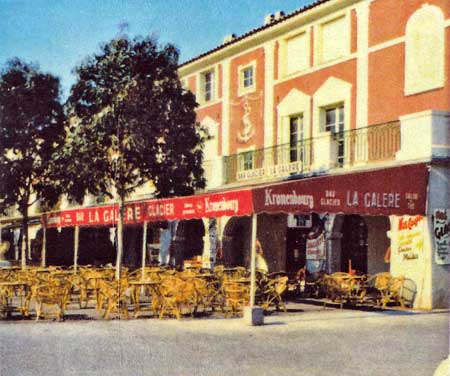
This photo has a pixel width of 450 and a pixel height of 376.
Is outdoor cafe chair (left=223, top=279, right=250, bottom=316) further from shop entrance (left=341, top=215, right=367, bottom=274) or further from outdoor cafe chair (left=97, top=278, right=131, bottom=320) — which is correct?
shop entrance (left=341, top=215, right=367, bottom=274)

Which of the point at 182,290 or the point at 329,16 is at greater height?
the point at 329,16

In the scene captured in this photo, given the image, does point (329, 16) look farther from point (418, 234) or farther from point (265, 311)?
point (265, 311)

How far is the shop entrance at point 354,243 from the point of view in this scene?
55.1 ft

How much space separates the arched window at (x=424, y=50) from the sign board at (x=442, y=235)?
3.18m

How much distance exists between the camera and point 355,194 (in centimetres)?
1120

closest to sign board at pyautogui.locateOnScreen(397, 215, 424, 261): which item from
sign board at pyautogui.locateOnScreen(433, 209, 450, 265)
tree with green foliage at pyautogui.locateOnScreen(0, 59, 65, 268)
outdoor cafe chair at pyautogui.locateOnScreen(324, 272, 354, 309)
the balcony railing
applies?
sign board at pyautogui.locateOnScreen(433, 209, 450, 265)

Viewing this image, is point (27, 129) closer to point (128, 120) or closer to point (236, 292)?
point (128, 120)

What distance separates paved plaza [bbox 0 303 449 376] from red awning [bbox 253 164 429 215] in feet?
6.21

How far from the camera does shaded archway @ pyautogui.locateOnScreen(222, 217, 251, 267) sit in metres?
20.4

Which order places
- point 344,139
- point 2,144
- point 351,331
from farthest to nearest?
1. point 2,144
2. point 344,139
3. point 351,331

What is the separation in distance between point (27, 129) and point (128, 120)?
20.8 ft

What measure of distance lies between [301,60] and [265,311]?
9040mm

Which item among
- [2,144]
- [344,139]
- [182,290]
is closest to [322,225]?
[344,139]

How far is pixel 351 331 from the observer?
1005cm
